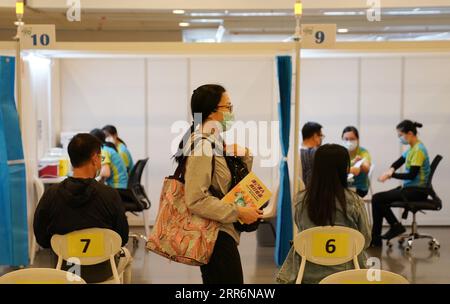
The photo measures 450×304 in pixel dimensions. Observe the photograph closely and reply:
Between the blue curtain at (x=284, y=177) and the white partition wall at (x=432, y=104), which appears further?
the white partition wall at (x=432, y=104)

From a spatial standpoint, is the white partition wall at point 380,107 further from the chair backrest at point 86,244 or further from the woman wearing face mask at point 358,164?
the chair backrest at point 86,244

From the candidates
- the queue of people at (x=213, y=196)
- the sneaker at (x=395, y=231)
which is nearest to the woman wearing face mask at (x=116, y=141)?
the sneaker at (x=395, y=231)

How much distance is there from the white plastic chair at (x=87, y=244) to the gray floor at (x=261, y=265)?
6.51 feet

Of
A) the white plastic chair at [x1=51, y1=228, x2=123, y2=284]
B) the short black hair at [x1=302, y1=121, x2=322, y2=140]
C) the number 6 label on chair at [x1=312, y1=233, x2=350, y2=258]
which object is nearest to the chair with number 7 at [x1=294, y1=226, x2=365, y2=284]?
the number 6 label on chair at [x1=312, y1=233, x2=350, y2=258]

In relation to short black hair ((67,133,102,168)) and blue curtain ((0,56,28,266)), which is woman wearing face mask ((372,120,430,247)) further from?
short black hair ((67,133,102,168))

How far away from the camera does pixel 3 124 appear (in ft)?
16.9

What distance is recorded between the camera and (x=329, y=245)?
10.0ft

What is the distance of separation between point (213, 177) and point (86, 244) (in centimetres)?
96

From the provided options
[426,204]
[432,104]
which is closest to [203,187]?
[426,204]

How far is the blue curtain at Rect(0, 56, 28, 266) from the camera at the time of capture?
5.16m

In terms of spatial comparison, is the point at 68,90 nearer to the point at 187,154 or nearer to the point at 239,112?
the point at 239,112

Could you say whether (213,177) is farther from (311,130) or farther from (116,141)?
(116,141)

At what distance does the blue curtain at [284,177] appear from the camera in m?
5.35

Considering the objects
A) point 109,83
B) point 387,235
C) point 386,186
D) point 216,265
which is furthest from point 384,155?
point 216,265
